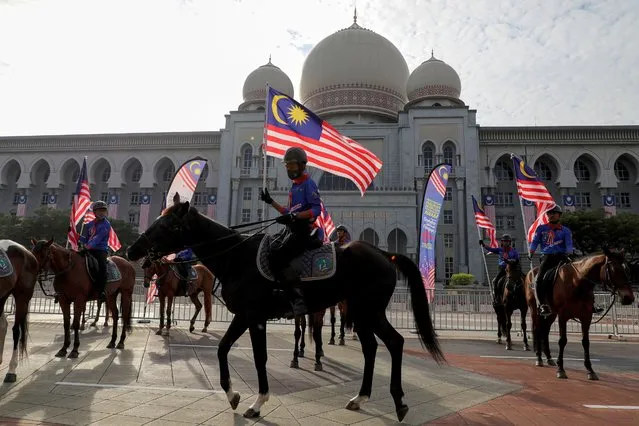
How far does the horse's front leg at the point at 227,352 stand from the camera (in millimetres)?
4355

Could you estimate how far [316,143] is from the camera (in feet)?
27.7

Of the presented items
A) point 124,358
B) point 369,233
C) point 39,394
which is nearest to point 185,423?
point 39,394

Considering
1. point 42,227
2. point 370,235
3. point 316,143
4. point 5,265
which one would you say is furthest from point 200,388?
point 42,227

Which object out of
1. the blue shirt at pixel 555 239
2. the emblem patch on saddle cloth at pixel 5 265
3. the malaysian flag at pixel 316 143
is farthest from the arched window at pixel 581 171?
the emblem patch on saddle cloth at pixel 5 265

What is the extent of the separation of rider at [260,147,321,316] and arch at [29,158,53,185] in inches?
2050

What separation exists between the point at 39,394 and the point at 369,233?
32.7 metres

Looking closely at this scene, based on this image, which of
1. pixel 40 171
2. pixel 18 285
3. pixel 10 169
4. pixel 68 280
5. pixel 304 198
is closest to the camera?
pixel 304 198

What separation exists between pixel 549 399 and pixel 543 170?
44.2 m

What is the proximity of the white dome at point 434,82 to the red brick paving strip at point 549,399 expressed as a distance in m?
39.2

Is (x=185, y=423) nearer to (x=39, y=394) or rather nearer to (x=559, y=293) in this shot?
(x=39, y=394)

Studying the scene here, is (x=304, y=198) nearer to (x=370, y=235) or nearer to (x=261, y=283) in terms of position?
(x=261, y=283)

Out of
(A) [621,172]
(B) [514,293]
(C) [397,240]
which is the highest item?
(A) [621,172]

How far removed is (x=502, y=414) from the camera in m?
4.58

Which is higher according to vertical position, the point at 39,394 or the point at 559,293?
the point at 559,293
